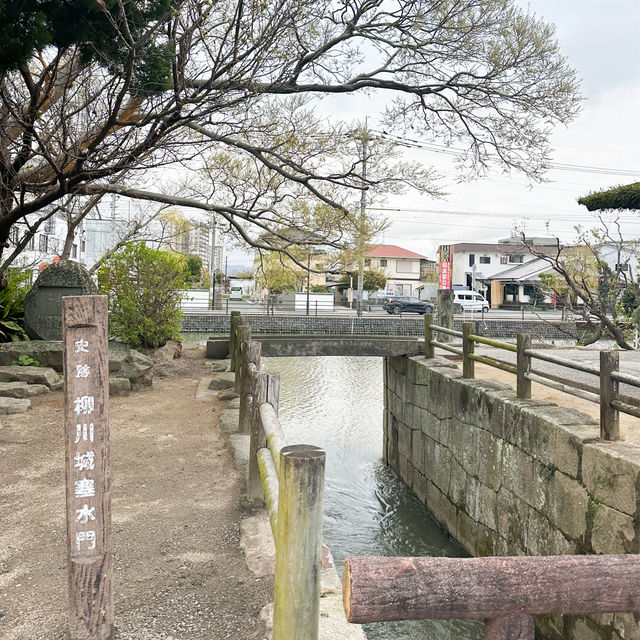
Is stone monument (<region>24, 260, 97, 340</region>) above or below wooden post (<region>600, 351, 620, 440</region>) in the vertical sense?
above

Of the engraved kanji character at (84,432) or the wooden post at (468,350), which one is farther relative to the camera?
the wooden post at (468,350)

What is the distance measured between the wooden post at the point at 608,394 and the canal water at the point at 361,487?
2.28m

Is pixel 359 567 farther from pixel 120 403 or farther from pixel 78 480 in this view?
pixel 120 403

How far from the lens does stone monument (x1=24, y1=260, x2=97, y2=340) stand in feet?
31.5

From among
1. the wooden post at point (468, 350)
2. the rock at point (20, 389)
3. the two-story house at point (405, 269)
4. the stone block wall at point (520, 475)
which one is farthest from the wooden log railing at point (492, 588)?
the two-story house at point (405, 269)

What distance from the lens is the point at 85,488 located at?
2.60 metres

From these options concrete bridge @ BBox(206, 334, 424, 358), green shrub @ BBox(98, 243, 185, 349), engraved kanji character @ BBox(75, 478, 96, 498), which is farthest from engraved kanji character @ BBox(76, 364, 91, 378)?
green shrub @ BBox(98, 243, 185, 349)

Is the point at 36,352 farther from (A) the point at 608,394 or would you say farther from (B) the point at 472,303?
(B) the point at 472,303

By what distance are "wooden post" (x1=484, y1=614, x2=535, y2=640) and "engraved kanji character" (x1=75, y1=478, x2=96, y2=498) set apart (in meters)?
1.88

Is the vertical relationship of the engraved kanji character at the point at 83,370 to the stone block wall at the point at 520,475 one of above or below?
above

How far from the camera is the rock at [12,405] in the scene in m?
7.06

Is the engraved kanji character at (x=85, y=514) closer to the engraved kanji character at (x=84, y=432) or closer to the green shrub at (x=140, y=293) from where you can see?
the engraved kanji character at (x=84, y=432)

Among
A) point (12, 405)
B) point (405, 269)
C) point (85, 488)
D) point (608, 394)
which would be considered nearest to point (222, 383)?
point (12, 405)

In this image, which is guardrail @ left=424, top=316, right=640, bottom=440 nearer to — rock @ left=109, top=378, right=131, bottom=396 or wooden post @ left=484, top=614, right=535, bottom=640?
wooden post @ left=484, top=614, right=535, bottom=640
